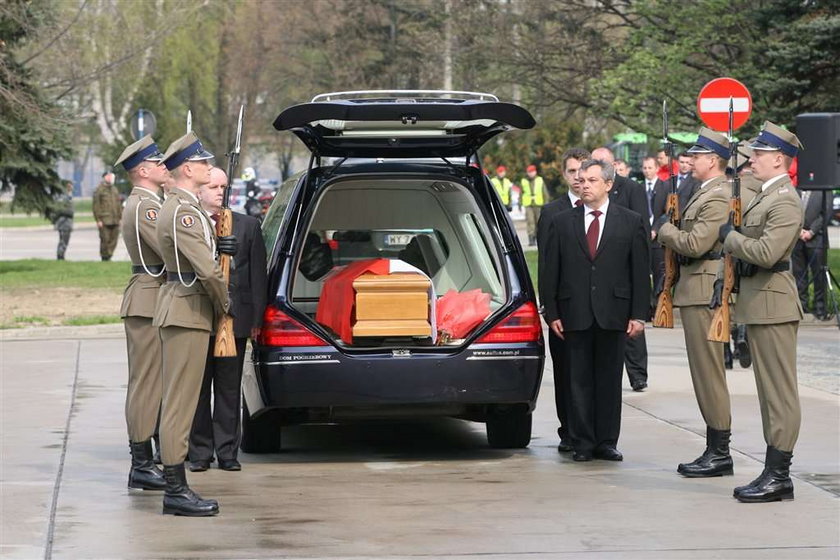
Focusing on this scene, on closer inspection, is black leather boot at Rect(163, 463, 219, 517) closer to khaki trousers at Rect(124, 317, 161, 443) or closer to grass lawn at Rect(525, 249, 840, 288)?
khaki trousers at Rect(124, 317, 161, 443)

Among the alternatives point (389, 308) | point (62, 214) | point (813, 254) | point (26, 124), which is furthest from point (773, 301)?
point (62, 214)

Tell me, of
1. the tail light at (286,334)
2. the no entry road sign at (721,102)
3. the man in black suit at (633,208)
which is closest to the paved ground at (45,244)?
the no entry road sign at (721,102)

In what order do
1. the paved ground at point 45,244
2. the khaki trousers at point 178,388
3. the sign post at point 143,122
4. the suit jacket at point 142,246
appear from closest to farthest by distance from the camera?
the khaki trousers at point 178,388
the suit jacket at point 142,246
the sign post at point 143,122
the paved ground at point 45,244

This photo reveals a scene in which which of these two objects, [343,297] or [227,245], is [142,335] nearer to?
[227,245]

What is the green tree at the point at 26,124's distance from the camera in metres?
25.0

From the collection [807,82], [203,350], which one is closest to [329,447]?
[203,350]

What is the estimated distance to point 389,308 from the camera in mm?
9344

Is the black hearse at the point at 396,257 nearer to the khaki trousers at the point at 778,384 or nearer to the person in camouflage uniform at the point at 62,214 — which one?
the khaki trousers at the point at 778,384

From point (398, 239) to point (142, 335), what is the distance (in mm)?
2261

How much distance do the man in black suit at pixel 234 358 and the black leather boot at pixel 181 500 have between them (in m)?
1.26

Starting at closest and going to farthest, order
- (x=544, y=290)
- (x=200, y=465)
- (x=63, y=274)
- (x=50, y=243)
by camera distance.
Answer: (x=200, y=465) → (x=544, y=290) → (x=63, y=274) → (x=50, y=243)

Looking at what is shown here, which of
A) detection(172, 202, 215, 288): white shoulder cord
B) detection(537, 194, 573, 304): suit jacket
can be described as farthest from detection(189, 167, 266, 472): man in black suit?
detection(537, 194, 573, 304): suit jacket

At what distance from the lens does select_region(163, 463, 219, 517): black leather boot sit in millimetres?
8055

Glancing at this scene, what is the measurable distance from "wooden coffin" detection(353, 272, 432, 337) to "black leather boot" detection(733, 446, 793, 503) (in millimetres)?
2101
